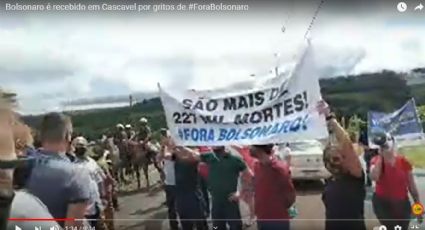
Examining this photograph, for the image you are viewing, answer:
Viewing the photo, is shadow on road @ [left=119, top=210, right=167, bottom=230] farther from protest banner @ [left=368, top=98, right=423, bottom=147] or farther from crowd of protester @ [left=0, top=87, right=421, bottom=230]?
protest banner @ [left=368, top=98, right=423, bottom=147]

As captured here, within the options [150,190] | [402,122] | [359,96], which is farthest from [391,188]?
[150,190]

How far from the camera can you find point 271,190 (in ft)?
17.8

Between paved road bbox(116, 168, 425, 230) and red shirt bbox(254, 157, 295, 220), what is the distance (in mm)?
74

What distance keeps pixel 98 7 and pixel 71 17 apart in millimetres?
171

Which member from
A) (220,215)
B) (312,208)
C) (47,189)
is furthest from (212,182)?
(47,189)

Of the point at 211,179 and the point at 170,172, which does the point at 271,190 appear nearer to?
the point at 211,179

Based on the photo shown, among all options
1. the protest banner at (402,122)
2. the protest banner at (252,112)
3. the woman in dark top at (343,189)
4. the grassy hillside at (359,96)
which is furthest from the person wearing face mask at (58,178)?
the protest banner at (402,122)

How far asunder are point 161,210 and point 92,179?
0.46 m

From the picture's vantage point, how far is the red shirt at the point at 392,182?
532 centimetres

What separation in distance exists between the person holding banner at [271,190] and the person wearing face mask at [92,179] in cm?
93

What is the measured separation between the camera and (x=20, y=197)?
4.86 metres

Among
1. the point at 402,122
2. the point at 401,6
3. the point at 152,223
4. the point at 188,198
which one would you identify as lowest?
the point at 152,223

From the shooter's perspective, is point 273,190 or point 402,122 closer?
point 402,122

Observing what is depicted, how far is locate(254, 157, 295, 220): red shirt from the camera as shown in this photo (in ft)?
17.6
